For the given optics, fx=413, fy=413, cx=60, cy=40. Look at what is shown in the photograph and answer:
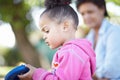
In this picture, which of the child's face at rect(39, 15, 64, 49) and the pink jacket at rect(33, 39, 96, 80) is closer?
the pink jacket at rect(33, 39, 96, 80)

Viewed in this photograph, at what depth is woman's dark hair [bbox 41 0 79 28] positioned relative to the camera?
2.74 metres

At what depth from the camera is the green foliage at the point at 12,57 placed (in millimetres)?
15430

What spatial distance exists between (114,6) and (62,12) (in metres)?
5.38

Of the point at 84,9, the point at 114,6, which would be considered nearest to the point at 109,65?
the point at 84,9

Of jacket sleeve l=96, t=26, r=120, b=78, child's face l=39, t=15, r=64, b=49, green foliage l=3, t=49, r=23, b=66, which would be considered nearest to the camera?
child's face l=39, t=15, r=64, b=49

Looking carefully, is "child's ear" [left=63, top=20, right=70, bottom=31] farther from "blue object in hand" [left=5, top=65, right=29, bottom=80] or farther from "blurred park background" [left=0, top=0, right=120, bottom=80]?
"blurred park background" [left=0, top=0, right=120, bottom=80]

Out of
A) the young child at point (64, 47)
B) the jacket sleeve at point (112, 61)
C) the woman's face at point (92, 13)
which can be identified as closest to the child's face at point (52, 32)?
the young child at point (64, 47)

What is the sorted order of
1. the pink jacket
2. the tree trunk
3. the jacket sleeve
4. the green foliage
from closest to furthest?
the pink jacket < the jacket sleeve < the tree trunk < the green foliage

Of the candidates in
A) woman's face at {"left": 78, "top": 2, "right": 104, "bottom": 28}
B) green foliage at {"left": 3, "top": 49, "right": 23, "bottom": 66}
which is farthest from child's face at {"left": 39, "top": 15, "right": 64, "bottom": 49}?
green foliage at {"left": 3, "top": 49, "right": 23, "bottom": 66}

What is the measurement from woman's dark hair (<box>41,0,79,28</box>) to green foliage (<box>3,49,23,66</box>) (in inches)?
484

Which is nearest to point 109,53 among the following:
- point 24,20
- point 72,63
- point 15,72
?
point 72,63

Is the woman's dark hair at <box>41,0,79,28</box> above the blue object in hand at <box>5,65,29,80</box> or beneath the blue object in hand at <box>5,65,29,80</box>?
above

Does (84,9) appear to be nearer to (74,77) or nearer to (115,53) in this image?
(115,53)

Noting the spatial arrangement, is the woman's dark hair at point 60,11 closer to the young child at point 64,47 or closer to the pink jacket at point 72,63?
the young child at point 64,47
